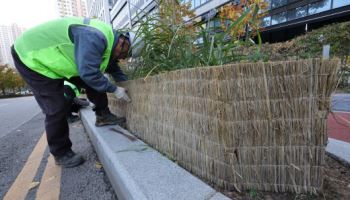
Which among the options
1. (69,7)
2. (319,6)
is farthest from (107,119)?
(69,7)

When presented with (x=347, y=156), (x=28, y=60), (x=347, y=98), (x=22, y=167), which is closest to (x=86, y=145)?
(x=22, y=167)

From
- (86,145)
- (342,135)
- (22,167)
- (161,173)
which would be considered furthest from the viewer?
(86,145)

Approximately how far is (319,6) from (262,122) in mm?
19037

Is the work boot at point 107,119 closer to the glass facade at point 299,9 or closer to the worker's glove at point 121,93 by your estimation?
the worker's glove at point 121,93

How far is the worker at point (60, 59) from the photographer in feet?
7.14

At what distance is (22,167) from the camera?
8.69ft

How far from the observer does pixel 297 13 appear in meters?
17.6

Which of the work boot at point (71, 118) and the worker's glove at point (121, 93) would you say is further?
the work boot at point (71, 118)

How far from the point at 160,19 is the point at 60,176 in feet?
6.09

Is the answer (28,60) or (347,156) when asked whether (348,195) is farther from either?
(28,60)

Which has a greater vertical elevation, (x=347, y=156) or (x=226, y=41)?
(x=226, y=41)

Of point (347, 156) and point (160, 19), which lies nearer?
point (347, 156)

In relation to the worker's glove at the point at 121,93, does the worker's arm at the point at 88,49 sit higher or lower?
higher

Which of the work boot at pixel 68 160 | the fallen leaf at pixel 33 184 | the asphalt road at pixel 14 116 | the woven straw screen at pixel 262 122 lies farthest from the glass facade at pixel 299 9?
the fallen leaf at pixel 33 184
